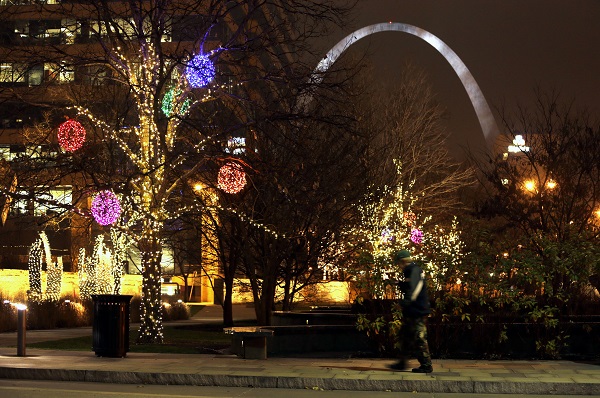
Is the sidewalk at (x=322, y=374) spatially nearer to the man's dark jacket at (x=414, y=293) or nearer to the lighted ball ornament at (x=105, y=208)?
the man's dark jacket at (x=414, y=293)

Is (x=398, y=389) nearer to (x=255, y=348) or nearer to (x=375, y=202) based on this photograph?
(x=255, y=348)

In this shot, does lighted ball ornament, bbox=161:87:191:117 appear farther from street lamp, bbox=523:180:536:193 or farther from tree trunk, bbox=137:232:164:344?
street lamp, bbox=523:180:536:193

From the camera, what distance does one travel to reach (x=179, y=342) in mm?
24938

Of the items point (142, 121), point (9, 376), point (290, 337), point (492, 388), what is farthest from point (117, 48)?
point (492, 388)

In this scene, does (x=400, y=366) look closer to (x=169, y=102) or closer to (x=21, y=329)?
(x=21, y=329)

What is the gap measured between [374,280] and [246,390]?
5.49m

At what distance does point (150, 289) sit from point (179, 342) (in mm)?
2459

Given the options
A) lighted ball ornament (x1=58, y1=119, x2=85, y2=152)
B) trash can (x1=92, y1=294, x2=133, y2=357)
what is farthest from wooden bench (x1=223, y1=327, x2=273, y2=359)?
lighted ball ornament (x1=58, y1=119, x2=85, y2=152)

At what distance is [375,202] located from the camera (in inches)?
1407

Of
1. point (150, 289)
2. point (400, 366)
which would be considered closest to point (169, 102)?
point (150, 289)

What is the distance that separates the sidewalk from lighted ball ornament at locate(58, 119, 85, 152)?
6.20 metres

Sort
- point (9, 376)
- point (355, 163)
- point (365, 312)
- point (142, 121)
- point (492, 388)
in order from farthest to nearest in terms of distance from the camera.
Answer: point (355, 163) < point (142, 121) < point (365, 312) < point (9, 376) < point (492, 388)

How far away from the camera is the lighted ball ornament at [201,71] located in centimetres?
2205

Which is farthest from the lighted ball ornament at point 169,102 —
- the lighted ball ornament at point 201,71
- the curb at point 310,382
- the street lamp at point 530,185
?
the street lamp at point 530,185
